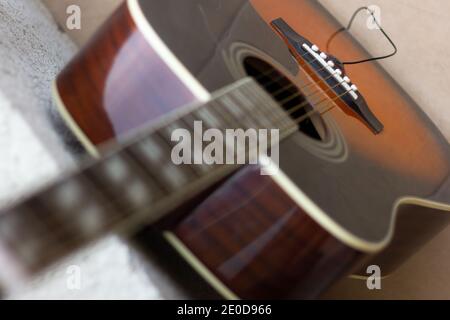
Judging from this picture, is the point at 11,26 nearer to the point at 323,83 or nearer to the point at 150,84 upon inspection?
the point at 150,84

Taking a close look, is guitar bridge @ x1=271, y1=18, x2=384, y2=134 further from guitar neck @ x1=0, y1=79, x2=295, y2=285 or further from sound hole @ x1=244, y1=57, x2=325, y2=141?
guitar neck @ x1=0, y1=79, x2=295, y2=285

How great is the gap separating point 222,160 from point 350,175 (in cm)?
21

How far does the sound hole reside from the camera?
0.69m

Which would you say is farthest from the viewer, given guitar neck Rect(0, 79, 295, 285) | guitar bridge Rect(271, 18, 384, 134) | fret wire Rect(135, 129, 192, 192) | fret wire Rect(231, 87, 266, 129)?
guitar bridge Rect(271, 18, 384, 134)

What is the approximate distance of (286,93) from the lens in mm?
712

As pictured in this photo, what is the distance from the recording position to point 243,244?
22.8 inches

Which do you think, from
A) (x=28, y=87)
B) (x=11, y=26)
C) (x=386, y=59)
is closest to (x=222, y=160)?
(x=28, y=87)
